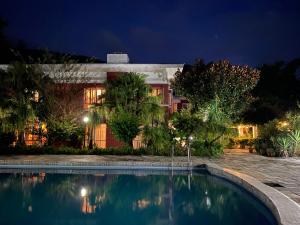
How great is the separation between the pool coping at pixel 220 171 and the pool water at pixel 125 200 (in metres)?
0.26

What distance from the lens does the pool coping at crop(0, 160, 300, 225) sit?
653 cm

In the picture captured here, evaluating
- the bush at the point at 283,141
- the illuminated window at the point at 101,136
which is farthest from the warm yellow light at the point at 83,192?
the illuminated window at the point at 101,136

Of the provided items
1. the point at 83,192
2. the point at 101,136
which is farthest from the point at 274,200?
the point at 101,136

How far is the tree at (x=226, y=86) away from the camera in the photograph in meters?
22.1

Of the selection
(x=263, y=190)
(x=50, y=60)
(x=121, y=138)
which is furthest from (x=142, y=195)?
(x=50, y=60)

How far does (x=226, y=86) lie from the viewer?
22.2 meters

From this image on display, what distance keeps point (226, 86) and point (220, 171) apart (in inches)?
406

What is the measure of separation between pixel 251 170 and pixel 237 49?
2025 inches

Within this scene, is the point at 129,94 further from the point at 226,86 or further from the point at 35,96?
the point at 226,86

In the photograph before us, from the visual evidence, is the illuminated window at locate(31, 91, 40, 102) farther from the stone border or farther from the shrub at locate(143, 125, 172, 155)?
the stone border

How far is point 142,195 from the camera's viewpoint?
34.5 feet

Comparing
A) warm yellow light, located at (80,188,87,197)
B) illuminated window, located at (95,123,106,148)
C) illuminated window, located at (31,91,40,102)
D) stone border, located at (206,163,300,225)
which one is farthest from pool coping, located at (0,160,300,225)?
illuminated window, located at (95,123,106,148)

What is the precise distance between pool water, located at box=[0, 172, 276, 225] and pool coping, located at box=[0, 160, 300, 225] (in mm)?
259

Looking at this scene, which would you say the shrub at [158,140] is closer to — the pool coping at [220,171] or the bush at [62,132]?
the pool coping at [220,171]
